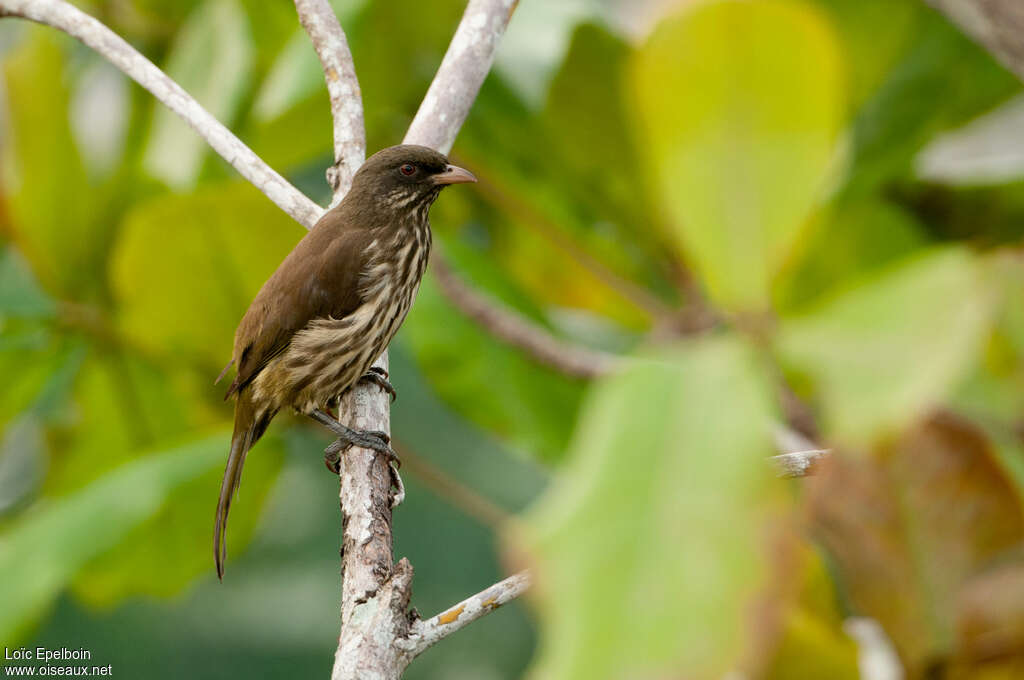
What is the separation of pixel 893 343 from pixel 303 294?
6.42ft

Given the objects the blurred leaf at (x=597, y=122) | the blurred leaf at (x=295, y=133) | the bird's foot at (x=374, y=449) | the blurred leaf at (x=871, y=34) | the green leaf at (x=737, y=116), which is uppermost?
the blurred leaf at (x=871, y=34)

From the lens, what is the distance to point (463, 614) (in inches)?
66.6

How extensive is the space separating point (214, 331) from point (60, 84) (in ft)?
2.89

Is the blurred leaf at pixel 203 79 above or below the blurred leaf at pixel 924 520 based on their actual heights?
above

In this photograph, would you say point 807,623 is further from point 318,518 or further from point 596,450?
point 318,518

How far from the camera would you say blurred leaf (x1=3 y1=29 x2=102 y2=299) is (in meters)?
3.26

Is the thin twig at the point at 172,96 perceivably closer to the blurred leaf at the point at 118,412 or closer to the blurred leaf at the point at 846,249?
the blurred leaf at the point at 118,412

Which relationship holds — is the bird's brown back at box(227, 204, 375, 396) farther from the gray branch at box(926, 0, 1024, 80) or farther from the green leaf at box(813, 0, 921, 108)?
the green leaf at box(813, 0, 921, 108)

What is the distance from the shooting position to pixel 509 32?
3.60 metres

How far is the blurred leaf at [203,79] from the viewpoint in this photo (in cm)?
325

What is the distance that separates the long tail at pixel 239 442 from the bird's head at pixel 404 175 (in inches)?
22.7

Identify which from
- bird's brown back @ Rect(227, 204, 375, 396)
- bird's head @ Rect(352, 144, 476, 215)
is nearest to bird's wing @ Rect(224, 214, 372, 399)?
bird's brown back @ Rect(227, 204, 375, 396)

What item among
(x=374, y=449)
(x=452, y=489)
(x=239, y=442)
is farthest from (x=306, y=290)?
(x=452, y=489)

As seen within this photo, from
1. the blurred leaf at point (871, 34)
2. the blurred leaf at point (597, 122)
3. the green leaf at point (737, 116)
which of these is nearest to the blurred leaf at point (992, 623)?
the green leaf at point (737, 116)
